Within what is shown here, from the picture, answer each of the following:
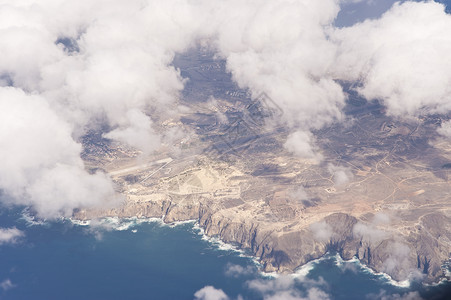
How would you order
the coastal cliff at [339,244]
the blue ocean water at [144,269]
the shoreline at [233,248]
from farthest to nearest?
1. the coastal cliff at [339,244]
2. the shoreline at [233,248]
3. the blue ocean water at [144,269]

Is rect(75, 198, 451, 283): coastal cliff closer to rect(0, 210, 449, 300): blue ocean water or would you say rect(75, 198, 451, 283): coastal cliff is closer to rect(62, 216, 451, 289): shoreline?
rect(62, 216, 451, 289): shoreline

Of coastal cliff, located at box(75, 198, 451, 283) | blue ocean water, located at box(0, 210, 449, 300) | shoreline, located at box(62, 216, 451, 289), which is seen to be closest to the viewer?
blue ocean water, located at box(0, 210, 449, 300)

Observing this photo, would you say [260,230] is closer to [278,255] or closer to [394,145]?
[278,255]

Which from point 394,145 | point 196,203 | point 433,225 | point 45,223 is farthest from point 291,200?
point 45,223

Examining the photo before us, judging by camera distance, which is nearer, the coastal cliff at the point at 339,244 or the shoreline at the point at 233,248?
the shoreline at the point at 233,248

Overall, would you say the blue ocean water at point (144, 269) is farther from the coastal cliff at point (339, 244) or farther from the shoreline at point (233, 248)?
the coastal cliff at point (339, 244)

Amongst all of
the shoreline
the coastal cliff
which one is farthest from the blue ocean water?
the coastal cliff

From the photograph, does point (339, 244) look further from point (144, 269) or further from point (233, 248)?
point (144, 269)

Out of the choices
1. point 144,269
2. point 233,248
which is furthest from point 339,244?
point 144,269

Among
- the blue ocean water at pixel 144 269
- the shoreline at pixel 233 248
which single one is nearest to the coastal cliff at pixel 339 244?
the shoreline at pixel 233 248
